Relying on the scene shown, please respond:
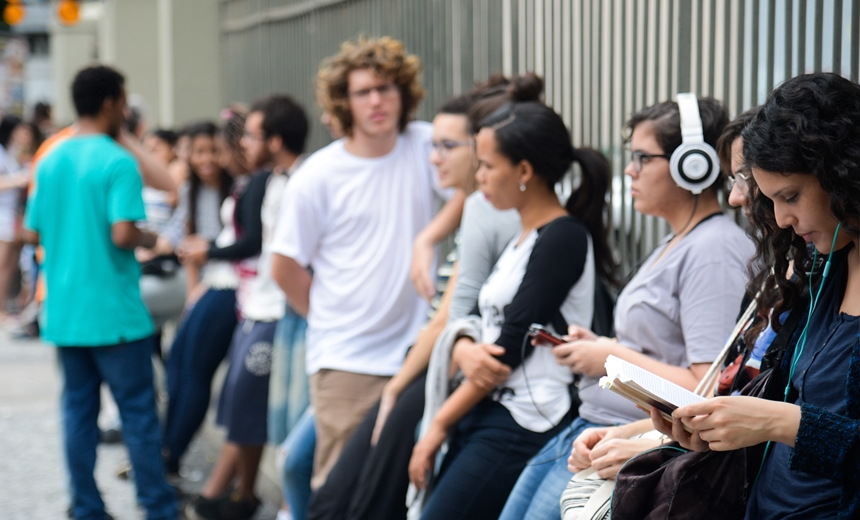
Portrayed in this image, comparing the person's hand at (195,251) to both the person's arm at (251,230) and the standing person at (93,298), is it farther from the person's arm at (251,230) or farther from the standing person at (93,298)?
the standing person at (93,298)

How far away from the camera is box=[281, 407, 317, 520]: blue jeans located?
4273 mm

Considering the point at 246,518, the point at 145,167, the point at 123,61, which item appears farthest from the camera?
the point at 123,61

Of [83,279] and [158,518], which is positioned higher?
[83,279]

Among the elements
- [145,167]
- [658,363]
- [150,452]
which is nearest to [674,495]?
[658,363]

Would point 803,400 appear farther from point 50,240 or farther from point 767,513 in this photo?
point 50,240

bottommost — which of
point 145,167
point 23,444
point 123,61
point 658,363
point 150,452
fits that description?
point 23,444

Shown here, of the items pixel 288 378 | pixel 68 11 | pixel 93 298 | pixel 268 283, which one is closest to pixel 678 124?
pixel 288 378

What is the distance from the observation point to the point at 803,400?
6.55ft

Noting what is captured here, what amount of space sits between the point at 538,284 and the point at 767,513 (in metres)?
1.04

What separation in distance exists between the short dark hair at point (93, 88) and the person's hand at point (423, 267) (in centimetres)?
188

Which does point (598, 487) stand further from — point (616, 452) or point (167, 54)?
point (167, 54)

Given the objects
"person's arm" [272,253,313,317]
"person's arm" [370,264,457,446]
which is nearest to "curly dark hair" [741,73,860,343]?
"person's arm" [370,264,457,446]

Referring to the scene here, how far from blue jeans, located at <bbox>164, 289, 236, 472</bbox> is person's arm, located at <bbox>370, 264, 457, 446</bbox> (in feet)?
6.69

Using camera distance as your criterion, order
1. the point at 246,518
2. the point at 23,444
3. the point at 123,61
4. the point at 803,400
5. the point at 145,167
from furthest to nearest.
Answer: the point at 123,61, the point at 23,444, the point at 145,167, the point at 246,518, the point at 803,400
